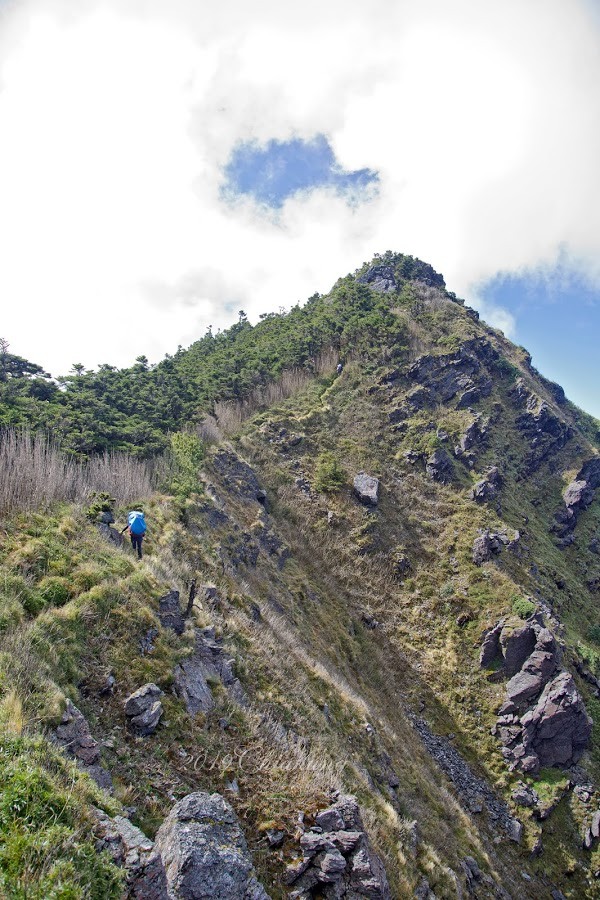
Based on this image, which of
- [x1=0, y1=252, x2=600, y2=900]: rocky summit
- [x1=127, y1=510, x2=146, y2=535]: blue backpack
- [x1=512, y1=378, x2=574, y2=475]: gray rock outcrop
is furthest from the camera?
[x1=512, y1=378, x2=574, y2=475]: gray rock outcrop

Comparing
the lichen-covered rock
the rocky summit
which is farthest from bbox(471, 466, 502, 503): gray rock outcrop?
the lichen-covered rock

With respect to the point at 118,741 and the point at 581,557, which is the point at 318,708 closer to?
the point at 118,741

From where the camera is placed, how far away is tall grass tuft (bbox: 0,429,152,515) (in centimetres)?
1534

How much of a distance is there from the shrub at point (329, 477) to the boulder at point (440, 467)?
8658mm

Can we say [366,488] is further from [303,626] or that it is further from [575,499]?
[575,499]

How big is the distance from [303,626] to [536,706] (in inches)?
544

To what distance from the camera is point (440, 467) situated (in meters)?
40.9

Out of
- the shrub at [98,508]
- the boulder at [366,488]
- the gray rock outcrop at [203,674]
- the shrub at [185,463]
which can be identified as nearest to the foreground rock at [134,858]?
the gray rock outcrop at [203,674]

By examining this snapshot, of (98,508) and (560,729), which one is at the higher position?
(98,508)

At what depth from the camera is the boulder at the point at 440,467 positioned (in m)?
40.6

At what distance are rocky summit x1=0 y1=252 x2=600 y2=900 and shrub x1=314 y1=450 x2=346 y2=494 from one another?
1.21 feet

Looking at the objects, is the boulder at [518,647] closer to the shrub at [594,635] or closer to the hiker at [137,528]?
the shrub at [594,635]

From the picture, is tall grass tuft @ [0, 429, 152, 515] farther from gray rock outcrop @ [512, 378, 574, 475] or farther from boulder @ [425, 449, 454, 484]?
gray rock outcrop @ [512, 378, 574, 475]

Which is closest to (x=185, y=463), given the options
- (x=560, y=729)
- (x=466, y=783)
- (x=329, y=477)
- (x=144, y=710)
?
(x=329, y=477)
